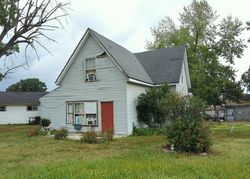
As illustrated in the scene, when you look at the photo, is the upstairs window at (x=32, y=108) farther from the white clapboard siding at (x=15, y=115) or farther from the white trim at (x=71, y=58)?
the white trim at (x=71, y=58)

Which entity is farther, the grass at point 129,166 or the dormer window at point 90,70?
the dormer window at point 90,70

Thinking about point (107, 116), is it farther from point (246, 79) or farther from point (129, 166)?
point (246, 79)

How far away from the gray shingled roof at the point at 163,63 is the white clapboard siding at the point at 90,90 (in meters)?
4.85

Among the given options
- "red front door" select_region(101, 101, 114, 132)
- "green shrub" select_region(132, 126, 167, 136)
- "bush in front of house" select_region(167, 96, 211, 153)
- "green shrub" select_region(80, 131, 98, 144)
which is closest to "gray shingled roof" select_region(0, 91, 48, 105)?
"red front door" select_region(101, 101, 114, 132)

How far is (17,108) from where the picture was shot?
4716 cm

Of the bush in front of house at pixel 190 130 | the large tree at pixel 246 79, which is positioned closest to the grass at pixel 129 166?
the bush in front of house at pixel 190 130

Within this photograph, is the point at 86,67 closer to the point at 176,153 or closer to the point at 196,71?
the point at 176,153

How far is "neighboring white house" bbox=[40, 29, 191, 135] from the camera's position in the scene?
71.7 ft

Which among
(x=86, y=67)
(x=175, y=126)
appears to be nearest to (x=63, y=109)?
(x=86, y=67)

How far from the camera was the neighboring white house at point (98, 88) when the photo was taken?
2186 cm

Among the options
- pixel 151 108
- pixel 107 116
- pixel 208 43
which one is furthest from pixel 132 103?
pixel 208 43

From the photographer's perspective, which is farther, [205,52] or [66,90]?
[205,52]

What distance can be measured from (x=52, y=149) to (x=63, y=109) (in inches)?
428

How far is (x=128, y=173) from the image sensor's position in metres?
8.13
